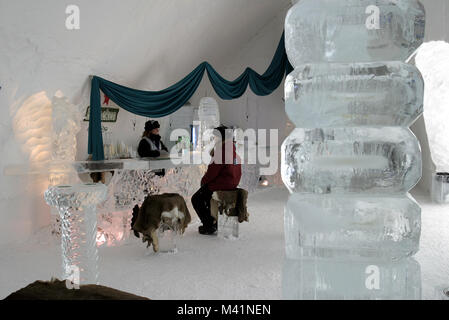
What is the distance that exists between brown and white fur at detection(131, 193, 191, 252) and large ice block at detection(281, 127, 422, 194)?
2.52 metres

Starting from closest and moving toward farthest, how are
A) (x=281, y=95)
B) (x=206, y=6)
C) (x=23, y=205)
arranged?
(x=23, y=205)
(x=206, y=6)
(x=281, y=95)

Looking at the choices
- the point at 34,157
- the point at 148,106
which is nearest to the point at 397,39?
the point at 34,157

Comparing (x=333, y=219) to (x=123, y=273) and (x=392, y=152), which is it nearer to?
(x=392, y=152)

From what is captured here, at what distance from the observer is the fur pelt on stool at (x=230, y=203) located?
12.8 ft

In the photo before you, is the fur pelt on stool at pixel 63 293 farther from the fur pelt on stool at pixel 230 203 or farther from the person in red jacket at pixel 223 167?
the person in red jacket at pixel 223 167

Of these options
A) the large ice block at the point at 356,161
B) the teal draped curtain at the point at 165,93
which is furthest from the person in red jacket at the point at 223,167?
the large ice block at the point at 356,161

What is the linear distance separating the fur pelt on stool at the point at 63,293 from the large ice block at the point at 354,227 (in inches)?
23.1

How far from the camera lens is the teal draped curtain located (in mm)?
4375

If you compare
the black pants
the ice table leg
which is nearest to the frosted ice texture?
the ice table leg

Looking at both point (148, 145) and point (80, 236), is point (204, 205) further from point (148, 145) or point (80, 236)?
point (80, 236)

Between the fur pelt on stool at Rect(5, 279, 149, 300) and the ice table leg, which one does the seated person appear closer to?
the ice table leg

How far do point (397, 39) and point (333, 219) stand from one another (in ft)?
1.49

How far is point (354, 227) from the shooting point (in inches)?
38.6

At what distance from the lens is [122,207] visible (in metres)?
4.05
